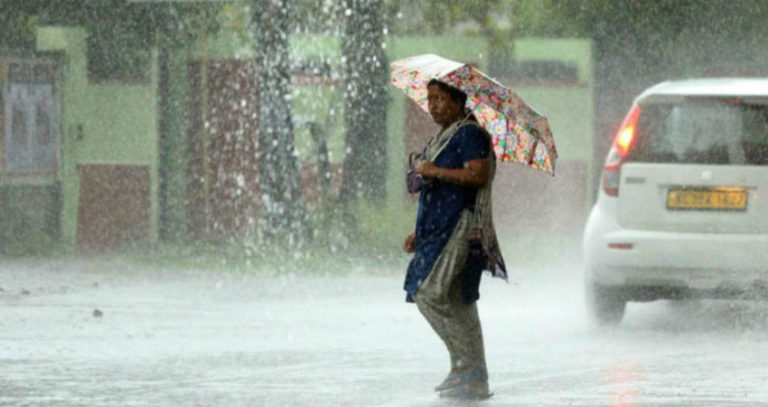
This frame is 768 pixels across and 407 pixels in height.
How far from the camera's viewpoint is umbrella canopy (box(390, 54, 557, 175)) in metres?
10.4

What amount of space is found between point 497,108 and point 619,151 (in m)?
3.90

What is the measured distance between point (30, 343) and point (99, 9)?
12258 mm

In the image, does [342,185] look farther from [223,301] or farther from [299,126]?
[223,301]

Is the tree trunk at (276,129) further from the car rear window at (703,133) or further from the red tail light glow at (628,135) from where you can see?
the car rear window at (703,133)

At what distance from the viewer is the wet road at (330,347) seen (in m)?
10.6

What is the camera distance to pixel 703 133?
14016 millimetres

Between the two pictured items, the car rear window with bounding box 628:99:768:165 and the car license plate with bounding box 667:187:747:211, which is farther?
the car rear window with bounding box 628:99:768:165

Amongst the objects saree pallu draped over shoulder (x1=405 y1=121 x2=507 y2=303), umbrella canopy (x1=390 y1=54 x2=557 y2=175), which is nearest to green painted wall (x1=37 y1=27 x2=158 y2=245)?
umbrella canopy (x1=390 y1=54 x2=557 y2=175)

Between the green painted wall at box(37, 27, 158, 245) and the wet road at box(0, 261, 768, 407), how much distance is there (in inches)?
238

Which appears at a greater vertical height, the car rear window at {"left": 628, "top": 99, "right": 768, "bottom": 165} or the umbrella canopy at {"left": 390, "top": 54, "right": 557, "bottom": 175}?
the umbrella canopy at {"left": 390, "top": 54, "right": 557, "bottom": 175}

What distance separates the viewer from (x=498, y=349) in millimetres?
12883

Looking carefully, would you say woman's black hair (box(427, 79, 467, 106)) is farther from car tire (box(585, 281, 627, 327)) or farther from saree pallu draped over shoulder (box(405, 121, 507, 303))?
car tire (box(585, 281, 627, 327))

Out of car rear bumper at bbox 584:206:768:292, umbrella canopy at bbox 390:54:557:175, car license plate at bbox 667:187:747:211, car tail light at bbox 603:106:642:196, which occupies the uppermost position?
umbrella canopy at bbox 390:54:557:175

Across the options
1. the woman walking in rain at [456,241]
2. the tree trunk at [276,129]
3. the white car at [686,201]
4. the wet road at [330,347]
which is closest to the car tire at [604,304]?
the white car at [686,201]
